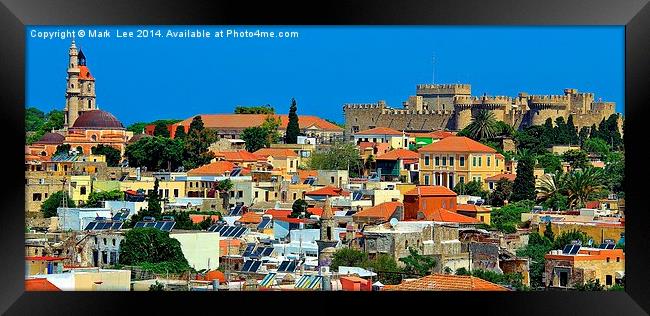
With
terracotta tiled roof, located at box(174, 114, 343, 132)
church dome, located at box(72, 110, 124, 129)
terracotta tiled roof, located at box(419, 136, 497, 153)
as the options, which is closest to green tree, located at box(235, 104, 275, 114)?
terracotta tiled roof, located at box(174, 114, 343, 132)

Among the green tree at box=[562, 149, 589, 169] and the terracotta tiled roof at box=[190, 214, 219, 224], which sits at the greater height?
the green tree at box=[562, 149, 589, 169]

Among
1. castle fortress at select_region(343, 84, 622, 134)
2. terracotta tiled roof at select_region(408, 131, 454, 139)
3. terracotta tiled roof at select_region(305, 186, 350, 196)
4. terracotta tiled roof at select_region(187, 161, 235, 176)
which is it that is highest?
castle fortress at select_region(343, 84, 622, 134)

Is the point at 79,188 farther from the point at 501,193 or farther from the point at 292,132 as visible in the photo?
the point at 501,193

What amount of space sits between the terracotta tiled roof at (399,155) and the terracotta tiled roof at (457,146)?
14 cm

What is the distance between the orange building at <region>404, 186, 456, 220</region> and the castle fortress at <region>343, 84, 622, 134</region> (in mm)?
1024

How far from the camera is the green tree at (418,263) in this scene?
995 cm

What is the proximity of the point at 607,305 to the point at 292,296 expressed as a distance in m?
0.92

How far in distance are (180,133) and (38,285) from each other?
10.6 m

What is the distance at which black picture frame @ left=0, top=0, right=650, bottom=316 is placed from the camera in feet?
12.2

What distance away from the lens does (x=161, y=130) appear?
45.4 ft

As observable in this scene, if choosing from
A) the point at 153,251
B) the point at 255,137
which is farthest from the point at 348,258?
the point at 255,137

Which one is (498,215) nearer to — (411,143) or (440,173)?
(440,173)

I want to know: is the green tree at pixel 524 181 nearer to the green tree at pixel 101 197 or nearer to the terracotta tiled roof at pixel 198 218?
the terracotta tiled roof at pixel 198 218

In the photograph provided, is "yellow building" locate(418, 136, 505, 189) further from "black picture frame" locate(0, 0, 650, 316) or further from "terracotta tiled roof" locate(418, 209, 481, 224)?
"black picture frame" locate(0, 0, 650, 316)
